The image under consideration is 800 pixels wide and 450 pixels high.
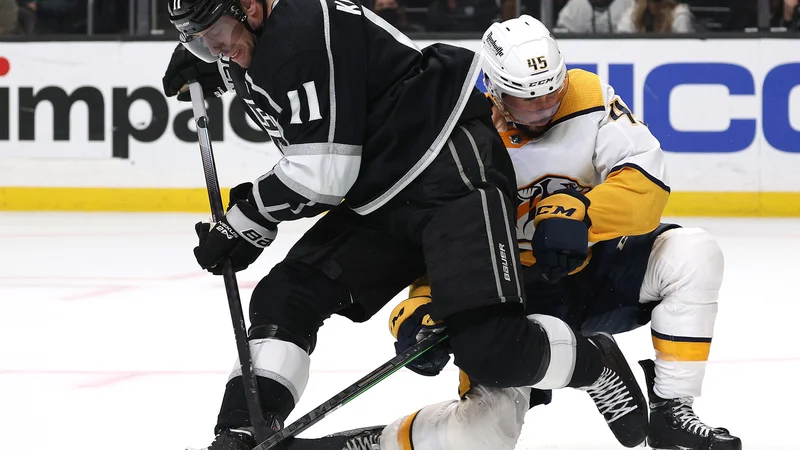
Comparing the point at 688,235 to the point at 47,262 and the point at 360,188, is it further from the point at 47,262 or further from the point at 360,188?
the point at 47,262

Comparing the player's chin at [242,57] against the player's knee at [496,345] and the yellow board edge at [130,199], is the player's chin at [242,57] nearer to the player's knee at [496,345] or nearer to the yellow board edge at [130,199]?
the player's knee at [496,345]

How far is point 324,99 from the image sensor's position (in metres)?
1.74

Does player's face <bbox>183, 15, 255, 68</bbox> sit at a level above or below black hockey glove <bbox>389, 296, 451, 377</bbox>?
above

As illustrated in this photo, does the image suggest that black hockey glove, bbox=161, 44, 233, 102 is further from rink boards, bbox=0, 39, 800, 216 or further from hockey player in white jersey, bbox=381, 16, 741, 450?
rink boards, bbox=0, 39, 800, 216

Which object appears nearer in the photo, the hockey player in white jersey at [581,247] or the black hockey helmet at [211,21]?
the black hockey helmet at [211,21]

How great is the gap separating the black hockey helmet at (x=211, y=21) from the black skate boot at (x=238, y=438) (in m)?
0.60

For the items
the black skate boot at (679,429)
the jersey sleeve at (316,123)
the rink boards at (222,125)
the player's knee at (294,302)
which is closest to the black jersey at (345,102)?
the jersey sleeve at (316,123)

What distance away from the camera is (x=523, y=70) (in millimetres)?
1938

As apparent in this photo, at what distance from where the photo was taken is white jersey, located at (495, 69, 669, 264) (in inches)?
75.8

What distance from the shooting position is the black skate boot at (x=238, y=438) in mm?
1757

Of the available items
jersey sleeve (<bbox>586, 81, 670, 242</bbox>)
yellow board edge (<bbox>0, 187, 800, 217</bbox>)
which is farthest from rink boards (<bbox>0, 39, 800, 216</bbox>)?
jersey sleeve (<bbox>586, 81, 670, 242</bbox>)

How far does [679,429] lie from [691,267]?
28 cm

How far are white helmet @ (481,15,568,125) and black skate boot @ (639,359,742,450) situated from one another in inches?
20.4

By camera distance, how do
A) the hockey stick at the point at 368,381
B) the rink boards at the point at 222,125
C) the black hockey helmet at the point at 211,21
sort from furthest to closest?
the rink boards at the point at 222,125 → the hockey stick at the point at 368,381 → the black hockey helmet at the point at 211,21
